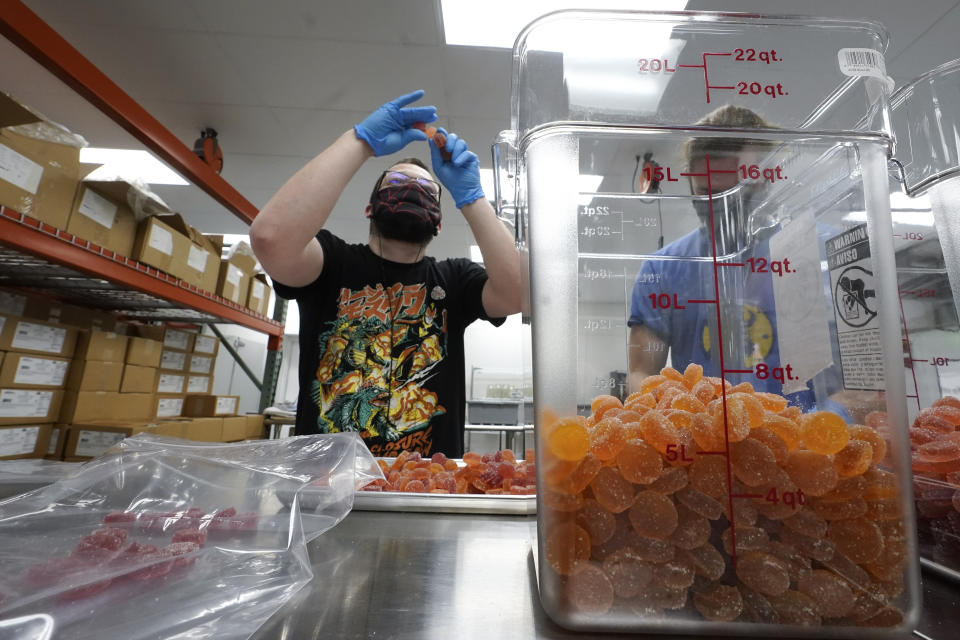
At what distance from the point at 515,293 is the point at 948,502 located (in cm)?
100

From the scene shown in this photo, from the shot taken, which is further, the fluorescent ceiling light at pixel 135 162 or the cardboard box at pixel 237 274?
the fluorescent ceiling light at pixel 135 162

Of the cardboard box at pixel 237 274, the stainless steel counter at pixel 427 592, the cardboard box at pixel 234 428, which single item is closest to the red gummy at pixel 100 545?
the stainless steel counter at pixel 427 592

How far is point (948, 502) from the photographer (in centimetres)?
36

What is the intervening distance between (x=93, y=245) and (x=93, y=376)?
0.81m

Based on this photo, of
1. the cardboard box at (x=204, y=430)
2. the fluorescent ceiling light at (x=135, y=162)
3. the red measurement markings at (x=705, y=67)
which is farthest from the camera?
the fluorescent ceiling light at (x=135, y=162)

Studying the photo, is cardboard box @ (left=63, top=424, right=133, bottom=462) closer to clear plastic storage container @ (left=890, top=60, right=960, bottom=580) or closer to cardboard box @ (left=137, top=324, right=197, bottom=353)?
cardboard box @ (left=137, top=324, right=197, bottom=353)

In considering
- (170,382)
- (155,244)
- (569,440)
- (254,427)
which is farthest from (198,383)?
(569,440)

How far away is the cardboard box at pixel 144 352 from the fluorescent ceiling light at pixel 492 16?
2.20 meters

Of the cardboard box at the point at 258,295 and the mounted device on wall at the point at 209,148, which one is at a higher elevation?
the mounted device on wall at the point at 209,148

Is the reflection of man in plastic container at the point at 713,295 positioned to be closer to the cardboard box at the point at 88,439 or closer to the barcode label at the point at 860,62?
the barcode label at the point at 860,62

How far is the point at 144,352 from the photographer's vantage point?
7.34 feet

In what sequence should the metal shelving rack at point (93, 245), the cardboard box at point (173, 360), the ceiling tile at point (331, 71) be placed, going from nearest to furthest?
the metal shelving rack at point (93, 245) → the ceiling tile at point (331, 71) → the cardboard box at point (173, 360)

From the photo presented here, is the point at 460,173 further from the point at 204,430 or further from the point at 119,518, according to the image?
the point at 204,430

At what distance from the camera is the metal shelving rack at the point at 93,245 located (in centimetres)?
125
